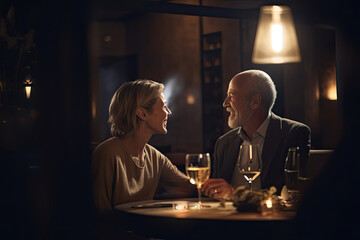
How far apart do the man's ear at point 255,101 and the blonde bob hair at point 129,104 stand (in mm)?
679

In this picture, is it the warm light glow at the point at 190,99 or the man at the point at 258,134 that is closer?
the man at the point at 258,134

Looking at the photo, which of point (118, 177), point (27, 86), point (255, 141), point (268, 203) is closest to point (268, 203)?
point (268, 203)

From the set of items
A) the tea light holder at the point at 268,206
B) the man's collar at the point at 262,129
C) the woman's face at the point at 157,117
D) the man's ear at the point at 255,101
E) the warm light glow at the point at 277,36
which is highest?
the warm light glow at the point at 277,36

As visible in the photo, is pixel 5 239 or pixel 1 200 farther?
pixel 5 239

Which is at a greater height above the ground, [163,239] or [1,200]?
[1,200]

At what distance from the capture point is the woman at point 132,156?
2.57 m

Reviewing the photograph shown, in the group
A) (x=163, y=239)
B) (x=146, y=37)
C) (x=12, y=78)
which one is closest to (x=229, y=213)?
(x=163, y=239)

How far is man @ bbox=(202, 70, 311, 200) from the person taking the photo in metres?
2.93

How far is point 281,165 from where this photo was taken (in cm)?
294

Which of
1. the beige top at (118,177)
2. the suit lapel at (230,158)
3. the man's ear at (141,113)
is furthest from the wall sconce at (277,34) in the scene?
the beige top at (118,177)

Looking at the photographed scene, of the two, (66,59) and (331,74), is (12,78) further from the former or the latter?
(331,74)

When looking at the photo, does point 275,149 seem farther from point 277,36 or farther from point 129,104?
point 129,104

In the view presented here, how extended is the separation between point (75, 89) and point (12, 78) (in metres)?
1.90

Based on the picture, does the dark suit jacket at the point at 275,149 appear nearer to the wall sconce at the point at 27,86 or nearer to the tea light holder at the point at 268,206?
the tea light holder at the point at 268,206
